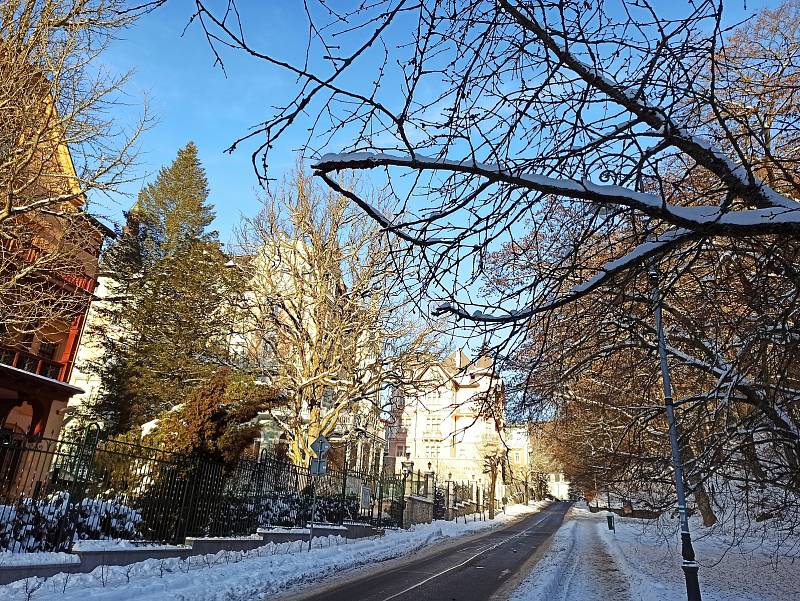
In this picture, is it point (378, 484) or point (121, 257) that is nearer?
point (378, 484)

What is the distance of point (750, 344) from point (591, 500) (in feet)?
282

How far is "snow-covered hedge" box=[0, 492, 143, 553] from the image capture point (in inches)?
330

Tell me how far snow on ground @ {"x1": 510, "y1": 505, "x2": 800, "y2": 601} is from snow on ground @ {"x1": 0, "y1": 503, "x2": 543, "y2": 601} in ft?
15.3

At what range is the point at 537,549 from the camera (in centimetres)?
2117

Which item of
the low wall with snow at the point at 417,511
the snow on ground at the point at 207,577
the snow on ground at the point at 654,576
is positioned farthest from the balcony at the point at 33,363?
the snow on ground at the point at 654,576

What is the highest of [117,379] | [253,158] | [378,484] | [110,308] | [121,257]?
[121,257]

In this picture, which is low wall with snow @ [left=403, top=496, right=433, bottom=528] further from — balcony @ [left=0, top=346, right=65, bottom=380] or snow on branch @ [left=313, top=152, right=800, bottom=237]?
snow on branch @ [left=313, top=152, right=800, bottom=237]

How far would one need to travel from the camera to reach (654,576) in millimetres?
13344

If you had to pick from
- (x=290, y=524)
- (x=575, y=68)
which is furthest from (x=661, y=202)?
(x=290, y=524)

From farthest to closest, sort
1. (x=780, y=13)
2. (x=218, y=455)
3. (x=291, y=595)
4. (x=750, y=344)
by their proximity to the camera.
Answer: (x=218, y=455), (x=780, y=13), (x=291, y=595), (x=750, y=344)

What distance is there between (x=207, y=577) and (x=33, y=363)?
667 inches

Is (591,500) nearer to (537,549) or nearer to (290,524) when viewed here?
(537,549)

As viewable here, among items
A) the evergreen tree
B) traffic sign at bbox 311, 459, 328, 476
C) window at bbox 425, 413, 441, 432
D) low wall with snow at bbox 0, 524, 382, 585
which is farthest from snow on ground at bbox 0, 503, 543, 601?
the evergreen tree

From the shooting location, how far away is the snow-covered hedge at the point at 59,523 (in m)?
8.38
